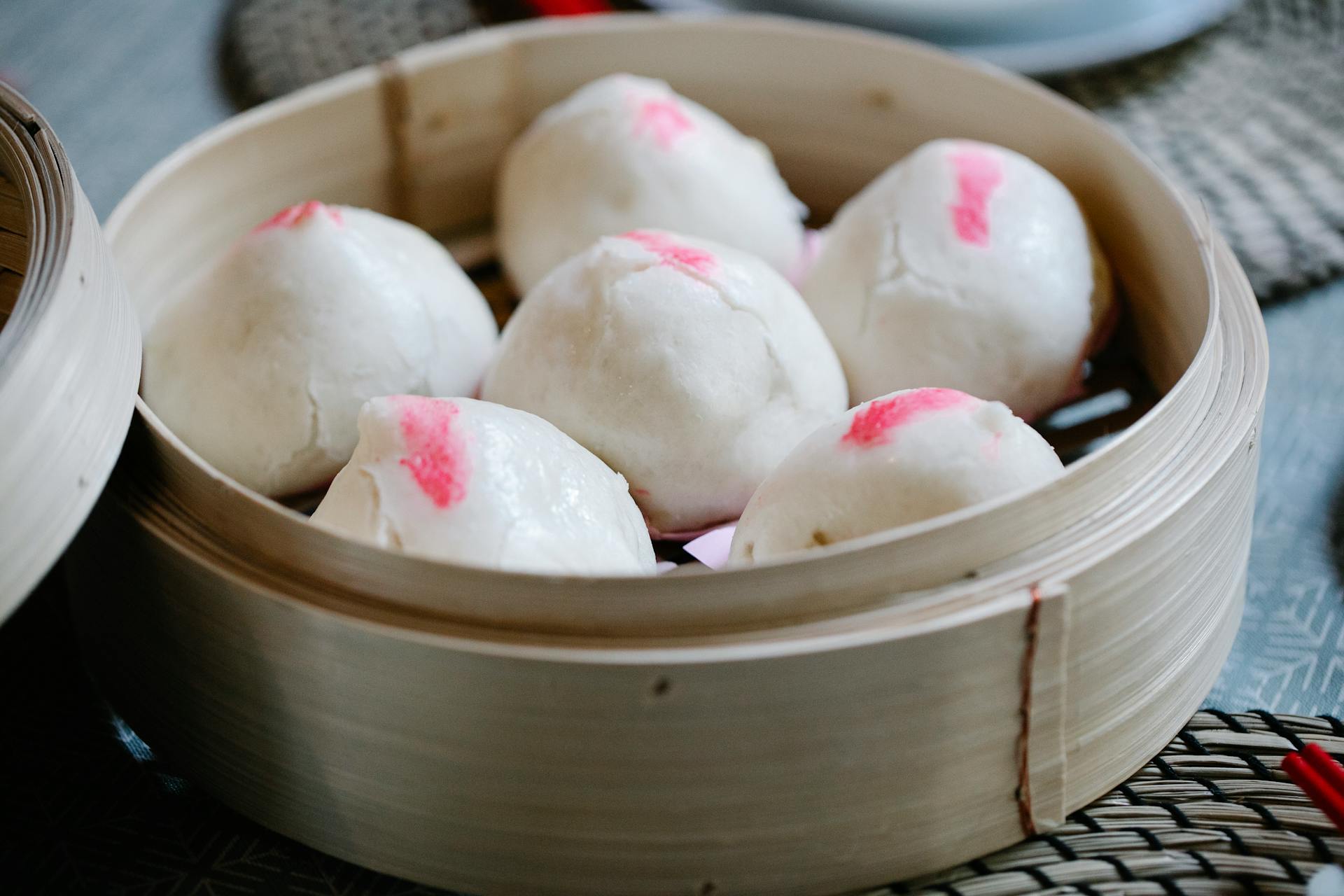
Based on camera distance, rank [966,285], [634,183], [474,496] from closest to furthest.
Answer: [474,496] < [966,285] < [634,183]

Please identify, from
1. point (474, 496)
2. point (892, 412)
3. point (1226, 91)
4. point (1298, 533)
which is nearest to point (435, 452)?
point (474, 496)

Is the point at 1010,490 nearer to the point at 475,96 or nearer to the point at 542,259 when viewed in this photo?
the point at 542,259

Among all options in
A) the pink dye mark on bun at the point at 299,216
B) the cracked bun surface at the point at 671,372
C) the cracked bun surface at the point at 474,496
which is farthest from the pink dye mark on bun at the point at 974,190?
the pink dye mark on bun at the point at 299,216

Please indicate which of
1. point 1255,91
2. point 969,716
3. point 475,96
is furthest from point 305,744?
point 1255,91

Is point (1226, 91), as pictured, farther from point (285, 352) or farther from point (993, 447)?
point (285, 352)

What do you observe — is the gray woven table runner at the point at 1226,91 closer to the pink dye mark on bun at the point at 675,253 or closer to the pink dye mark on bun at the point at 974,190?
the pink dye mark on bun at the point at 974,190

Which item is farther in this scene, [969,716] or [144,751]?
[144,751]

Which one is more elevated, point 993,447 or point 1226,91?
point 993,447
